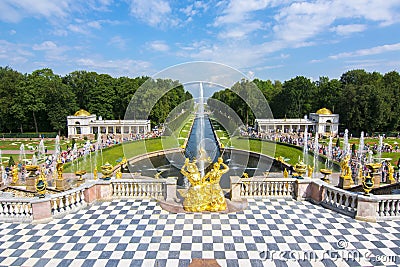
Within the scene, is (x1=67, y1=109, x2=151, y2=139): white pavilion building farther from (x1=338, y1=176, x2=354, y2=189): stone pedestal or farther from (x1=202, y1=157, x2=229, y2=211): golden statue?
(x1=202, y1=157, x2=229, y2=211): golden statue

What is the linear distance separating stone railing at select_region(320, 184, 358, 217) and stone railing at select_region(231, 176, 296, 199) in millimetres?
1454

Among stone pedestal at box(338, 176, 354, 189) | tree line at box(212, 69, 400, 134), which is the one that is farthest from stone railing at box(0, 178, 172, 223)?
tree line at box(212, 69, 400, 134)

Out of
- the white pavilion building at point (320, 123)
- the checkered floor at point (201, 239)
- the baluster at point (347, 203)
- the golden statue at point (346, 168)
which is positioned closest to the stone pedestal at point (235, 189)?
the checkered floor at point (201, 239)

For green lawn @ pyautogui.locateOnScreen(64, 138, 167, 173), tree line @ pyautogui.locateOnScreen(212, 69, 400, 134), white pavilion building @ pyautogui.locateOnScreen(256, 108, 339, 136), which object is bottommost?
green lawn @ pyautogui.locateOnScreen(64, 138, 167, 173)

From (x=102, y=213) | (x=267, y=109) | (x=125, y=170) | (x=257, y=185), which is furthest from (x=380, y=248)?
(x=125, y=170)

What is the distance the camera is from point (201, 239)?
323 inches

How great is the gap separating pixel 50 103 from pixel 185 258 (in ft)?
179

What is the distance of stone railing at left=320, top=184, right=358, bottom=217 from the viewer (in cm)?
975

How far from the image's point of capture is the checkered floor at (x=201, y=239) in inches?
282

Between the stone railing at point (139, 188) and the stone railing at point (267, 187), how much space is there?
3642 mm

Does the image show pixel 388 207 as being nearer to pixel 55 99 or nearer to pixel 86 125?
pixel 86 125

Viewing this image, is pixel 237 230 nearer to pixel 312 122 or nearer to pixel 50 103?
pixel 312 122

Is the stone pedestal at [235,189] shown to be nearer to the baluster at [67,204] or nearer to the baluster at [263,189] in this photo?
the baluster at [263,189]

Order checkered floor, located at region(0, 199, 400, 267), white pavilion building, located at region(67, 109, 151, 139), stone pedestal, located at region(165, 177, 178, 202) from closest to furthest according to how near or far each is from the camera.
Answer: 1. checkered floor, located at region(0, 199, 400, 267)
2. stone pedestal, located at region(165, 177, 178, 202)
3. white pavilion building, located at region(67, 109, 151, 139)
